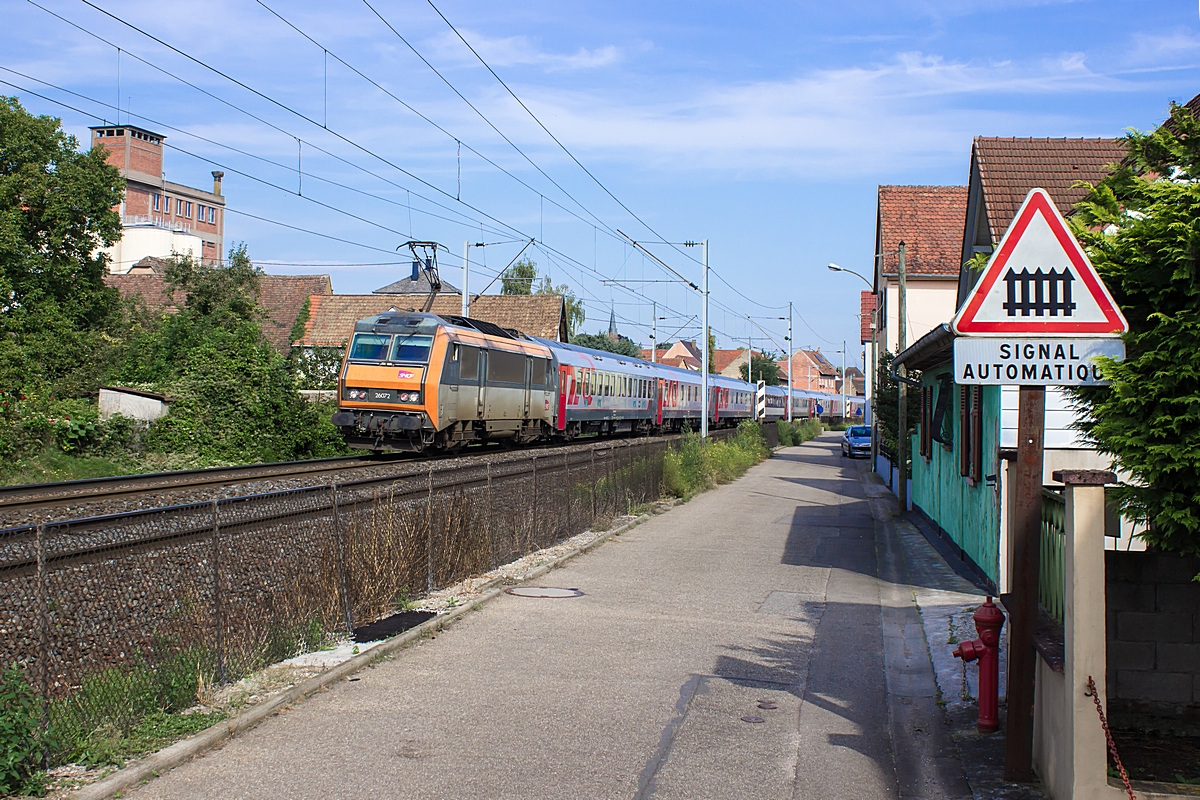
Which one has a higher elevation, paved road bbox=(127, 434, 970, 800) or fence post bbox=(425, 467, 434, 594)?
fence post bbox=(425, 467, 434, 594)

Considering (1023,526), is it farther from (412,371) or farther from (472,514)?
(412,371)

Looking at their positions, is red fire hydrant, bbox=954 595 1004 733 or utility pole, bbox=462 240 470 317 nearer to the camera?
red fire hydrant, bbox=954 595 1004 733

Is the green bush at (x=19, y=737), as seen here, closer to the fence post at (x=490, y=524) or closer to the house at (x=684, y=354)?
the fence post at (x=490, y=524)

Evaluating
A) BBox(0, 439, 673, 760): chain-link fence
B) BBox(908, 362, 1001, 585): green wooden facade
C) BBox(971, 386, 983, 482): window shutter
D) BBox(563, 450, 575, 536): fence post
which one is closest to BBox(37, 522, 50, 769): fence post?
BBox(0, 439, 673, 760): chain-link fence

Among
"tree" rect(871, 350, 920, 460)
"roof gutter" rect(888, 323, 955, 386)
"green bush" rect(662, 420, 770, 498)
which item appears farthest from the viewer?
"tree" rect(871, 350, 920, 460)

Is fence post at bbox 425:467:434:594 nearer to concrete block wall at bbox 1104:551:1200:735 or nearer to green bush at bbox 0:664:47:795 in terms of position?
green bush at bbox 0:664:47:795

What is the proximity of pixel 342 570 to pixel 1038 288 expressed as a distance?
5678mm

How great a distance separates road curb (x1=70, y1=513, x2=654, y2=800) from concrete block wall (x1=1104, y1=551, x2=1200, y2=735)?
190 inches

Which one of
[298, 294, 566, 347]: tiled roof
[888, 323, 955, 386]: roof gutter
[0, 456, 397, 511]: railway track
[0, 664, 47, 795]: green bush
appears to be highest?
[298, 294, 566, 347]: tiled roof

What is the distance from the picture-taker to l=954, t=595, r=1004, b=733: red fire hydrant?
6.28 meters

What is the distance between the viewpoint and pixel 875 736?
21.1ft

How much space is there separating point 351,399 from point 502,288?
73719 millimetres

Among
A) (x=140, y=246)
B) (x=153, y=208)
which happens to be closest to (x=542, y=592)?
(x=140, y=246)

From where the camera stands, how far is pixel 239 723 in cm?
590
